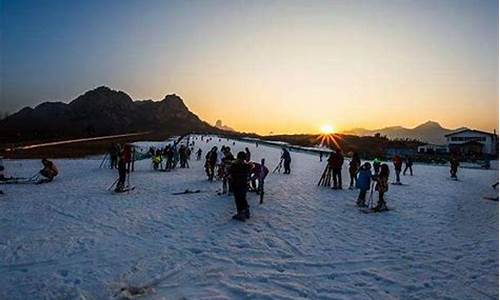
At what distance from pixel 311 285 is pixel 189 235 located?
3926mm

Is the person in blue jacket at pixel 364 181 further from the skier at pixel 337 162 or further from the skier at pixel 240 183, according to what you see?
the skier at pixel 240 183

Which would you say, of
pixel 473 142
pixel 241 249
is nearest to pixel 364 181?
pixel 241 249

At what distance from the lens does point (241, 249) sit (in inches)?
338

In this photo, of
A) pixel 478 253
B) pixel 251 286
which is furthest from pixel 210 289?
pixel 478 253

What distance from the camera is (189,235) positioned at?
31.6 ft

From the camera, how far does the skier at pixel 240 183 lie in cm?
1090

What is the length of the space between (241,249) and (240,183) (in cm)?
263

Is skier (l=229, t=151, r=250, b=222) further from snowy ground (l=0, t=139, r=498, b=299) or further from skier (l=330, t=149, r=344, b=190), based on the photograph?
skier (l=330, t=149, r=344, b=190)

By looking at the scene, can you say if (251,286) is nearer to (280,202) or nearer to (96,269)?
(96,269)

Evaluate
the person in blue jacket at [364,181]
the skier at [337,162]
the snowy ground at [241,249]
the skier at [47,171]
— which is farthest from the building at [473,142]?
the skier at [47,171]

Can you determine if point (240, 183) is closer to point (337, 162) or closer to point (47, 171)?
point (337, 162)

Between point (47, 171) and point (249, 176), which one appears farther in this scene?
point (47, 171)

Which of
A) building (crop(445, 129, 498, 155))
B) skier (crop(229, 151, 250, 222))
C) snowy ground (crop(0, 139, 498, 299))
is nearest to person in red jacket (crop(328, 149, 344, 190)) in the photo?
snowy ground (crop(0, 139, 498, 299))

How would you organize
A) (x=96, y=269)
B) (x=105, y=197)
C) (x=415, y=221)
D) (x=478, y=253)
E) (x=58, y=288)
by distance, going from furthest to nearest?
(x=105, y=197) → (x=415, y=221) → (x=478, y=253) → (x=96, y=269) → (x=58, y=288)
